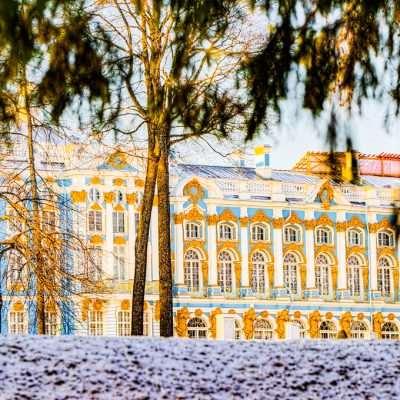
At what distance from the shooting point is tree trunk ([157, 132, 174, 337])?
73.2 feet

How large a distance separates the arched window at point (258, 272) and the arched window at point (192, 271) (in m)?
3.43

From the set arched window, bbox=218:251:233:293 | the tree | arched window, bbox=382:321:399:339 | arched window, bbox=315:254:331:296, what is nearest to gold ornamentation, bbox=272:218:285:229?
arched window, bbox=218:251:233:293

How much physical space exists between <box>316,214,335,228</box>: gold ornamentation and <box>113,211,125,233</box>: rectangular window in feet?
39.6

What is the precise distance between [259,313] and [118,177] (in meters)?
10.8

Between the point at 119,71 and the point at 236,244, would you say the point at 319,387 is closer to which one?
the point at 119,71

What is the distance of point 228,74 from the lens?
21.8 m

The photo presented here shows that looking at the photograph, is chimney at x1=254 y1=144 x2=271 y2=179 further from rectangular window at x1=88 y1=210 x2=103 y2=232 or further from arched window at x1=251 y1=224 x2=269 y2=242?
rectangular window at x1=88 y1=210 x2=103 y2=232

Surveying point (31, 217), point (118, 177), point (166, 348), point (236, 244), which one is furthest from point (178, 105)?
point (236, 244)

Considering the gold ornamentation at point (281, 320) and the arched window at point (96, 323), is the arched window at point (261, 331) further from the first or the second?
the arched window at point (96, 323)

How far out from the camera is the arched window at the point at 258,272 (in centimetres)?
6781

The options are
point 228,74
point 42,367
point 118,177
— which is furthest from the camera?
point 118,177

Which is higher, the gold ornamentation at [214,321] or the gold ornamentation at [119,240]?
the gold ornamentation at [119,240]

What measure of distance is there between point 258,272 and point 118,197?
9419mm

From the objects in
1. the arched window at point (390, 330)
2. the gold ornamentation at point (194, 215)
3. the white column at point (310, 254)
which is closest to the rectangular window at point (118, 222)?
the gold ornamentation at point (194, 215)
